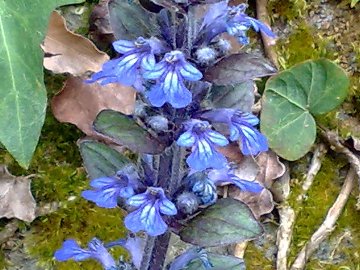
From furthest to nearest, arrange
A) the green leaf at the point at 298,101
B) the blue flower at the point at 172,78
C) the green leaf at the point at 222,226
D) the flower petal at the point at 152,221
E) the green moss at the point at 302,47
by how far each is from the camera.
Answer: the green moss at the point at 302,47, the green leaf at the point at 298,101, the green leaf at the point at 222,226, the flower petal at the point at 152,221, the blue flower at the point at 172,78

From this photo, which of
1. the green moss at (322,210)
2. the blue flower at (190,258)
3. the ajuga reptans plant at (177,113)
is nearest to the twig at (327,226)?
the green moss at (322,210)

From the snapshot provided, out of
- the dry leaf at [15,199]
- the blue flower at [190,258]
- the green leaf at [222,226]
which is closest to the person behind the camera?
the green leaf at [222,226]

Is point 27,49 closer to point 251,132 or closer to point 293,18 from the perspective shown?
point 251,132

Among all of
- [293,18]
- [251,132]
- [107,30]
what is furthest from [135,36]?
[293,18]

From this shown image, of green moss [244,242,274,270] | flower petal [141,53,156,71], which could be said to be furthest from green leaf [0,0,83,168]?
green moss [244,242,274,270]

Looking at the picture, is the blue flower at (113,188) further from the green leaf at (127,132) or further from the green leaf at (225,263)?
the green leaf at (225,263)

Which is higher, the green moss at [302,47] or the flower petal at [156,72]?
the flower petal at [156,72]

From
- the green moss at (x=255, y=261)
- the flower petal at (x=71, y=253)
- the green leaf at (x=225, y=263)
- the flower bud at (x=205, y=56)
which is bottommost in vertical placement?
the green moss at (x=255, y=261)

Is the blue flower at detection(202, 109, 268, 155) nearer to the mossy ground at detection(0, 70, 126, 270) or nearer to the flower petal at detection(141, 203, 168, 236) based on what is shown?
the flower petal at detection(141, 203, 168, 236)
